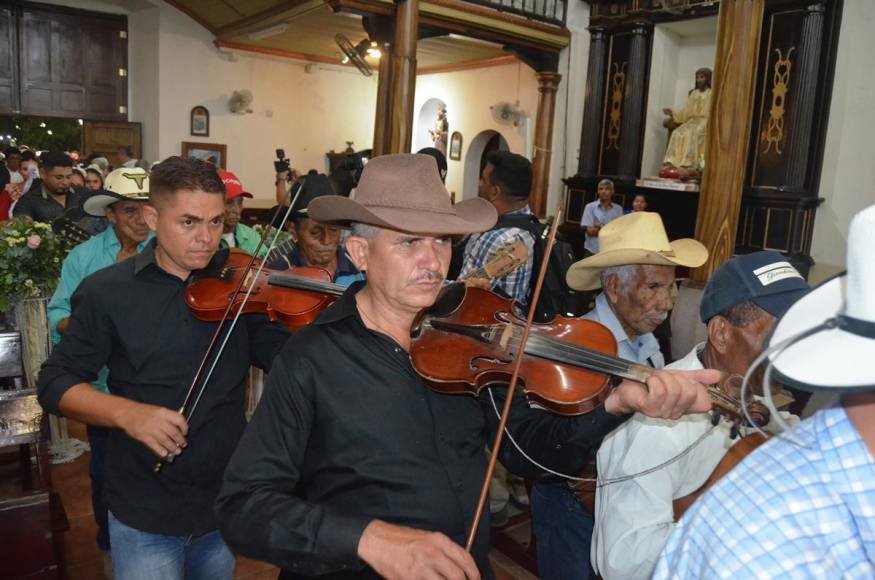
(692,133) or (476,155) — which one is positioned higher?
(692,133)

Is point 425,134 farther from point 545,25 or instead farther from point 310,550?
point 310,550

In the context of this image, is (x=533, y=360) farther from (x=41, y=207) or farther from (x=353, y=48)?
(x=353, y=48)

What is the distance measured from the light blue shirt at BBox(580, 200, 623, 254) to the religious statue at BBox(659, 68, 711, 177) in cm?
75

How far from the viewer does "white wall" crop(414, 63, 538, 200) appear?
460 inches

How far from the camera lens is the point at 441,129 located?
13930 millimetres

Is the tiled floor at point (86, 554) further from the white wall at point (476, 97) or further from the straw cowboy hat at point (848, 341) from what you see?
the white wall at point (476, 97)

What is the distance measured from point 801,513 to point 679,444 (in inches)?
30.6

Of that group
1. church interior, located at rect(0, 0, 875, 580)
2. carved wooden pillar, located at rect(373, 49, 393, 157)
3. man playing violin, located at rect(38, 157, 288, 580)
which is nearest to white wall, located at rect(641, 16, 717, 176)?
church interior, located at rect(0, 0, 875, 580)

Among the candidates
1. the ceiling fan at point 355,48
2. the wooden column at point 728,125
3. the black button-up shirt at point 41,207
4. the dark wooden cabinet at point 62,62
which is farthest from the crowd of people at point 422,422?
the dark wooden cabinet at point 62,62

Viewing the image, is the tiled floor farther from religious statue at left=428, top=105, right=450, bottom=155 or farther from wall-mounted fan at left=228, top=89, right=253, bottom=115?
religious statue at left=428, top=105, right=450, bottom=155

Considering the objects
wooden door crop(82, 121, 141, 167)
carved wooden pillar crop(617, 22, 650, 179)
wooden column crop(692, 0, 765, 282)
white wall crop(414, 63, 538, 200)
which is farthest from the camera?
wooden door crop(82, 121, 141, 167)

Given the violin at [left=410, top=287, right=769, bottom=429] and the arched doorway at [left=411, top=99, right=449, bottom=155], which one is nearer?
the violin at [left=410, top=287, right=769, bottom=429]

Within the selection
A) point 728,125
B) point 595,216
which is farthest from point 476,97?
point 728,125

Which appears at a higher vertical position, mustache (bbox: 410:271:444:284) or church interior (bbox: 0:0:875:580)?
church interior (bbox: 0:0:875:580)
